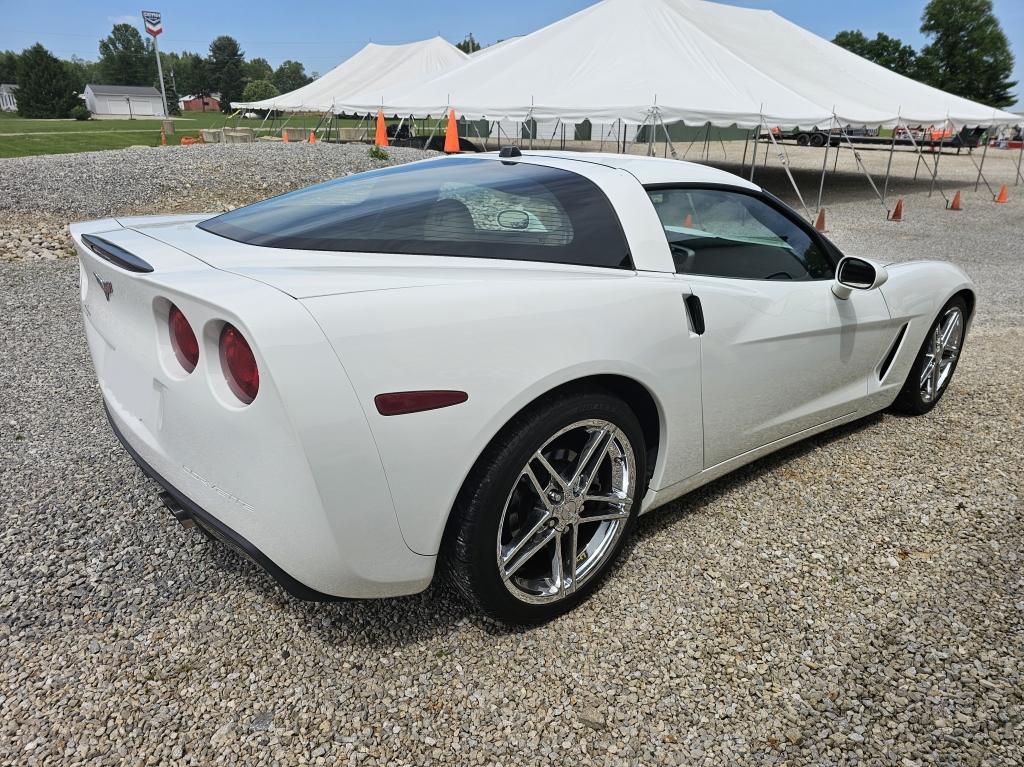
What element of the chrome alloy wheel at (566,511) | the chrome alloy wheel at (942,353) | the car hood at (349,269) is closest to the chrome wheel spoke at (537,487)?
the chrome alloy wheel at (566,511)

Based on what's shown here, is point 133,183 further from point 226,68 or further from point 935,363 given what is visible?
point 226,68

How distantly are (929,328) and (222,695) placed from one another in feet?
12.3

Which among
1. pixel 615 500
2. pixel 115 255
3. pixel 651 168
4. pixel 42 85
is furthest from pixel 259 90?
pixel 615 500

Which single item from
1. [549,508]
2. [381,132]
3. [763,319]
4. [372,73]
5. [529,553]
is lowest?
[529,553]

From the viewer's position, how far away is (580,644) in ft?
7.42

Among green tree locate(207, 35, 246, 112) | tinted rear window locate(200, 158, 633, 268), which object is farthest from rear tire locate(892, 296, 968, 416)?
green tree locate(207, 35, 246, 112)

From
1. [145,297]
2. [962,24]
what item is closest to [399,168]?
[145,297]

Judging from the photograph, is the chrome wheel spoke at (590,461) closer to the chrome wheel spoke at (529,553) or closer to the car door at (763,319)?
the chrome wheel spoke at (529,553)

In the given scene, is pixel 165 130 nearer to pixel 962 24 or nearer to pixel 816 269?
pixel 816 269

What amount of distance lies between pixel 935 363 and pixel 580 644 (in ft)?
9.64

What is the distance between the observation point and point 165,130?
90.4 ft

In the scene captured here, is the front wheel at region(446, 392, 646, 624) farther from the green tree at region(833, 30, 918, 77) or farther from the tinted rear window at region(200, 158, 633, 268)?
the green tree at region(833, 30, 918, 77)

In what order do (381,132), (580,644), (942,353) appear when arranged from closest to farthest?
(580,644), (942,353), (381,132)

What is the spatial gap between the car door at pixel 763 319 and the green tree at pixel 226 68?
13609 centimetres
